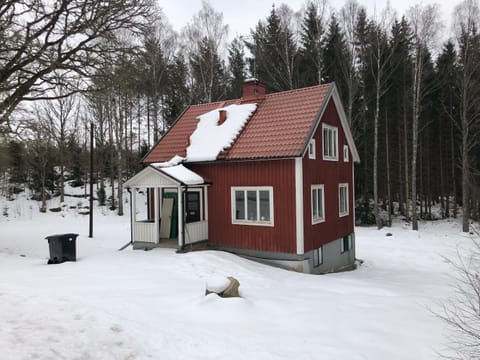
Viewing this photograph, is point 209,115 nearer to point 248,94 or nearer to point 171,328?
point 248,94

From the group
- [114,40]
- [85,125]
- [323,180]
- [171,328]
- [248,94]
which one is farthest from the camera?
[85,125]

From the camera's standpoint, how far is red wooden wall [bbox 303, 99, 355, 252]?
1227 cm

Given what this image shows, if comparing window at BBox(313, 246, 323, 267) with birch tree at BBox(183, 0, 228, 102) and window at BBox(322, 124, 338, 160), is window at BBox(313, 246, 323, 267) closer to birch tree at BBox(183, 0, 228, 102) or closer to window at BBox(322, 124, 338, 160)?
window at BBox(322, 124, 338, 160)

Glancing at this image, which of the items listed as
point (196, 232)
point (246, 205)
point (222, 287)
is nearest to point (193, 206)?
point (196, 232)

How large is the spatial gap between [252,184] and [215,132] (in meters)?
3.39

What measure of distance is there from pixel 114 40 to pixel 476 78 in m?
24.0

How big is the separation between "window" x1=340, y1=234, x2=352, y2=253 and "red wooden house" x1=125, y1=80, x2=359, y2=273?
13 cm

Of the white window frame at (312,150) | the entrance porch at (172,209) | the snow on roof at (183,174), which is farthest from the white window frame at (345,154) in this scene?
the snow on roof at (183,174)

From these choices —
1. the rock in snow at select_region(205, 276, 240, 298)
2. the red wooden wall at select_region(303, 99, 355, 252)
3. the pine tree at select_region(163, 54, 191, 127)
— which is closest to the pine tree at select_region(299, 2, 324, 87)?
the pine tree at select_region(163, 54, 191, 127)

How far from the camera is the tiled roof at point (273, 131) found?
1216 cm

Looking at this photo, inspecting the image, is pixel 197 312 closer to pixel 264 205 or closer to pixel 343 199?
pixel 264 205

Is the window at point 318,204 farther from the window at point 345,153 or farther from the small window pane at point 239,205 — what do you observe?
the window at point 345,153

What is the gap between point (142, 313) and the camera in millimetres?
6004

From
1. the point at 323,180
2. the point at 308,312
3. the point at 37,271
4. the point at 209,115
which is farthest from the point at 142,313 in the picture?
the point at 209,115
